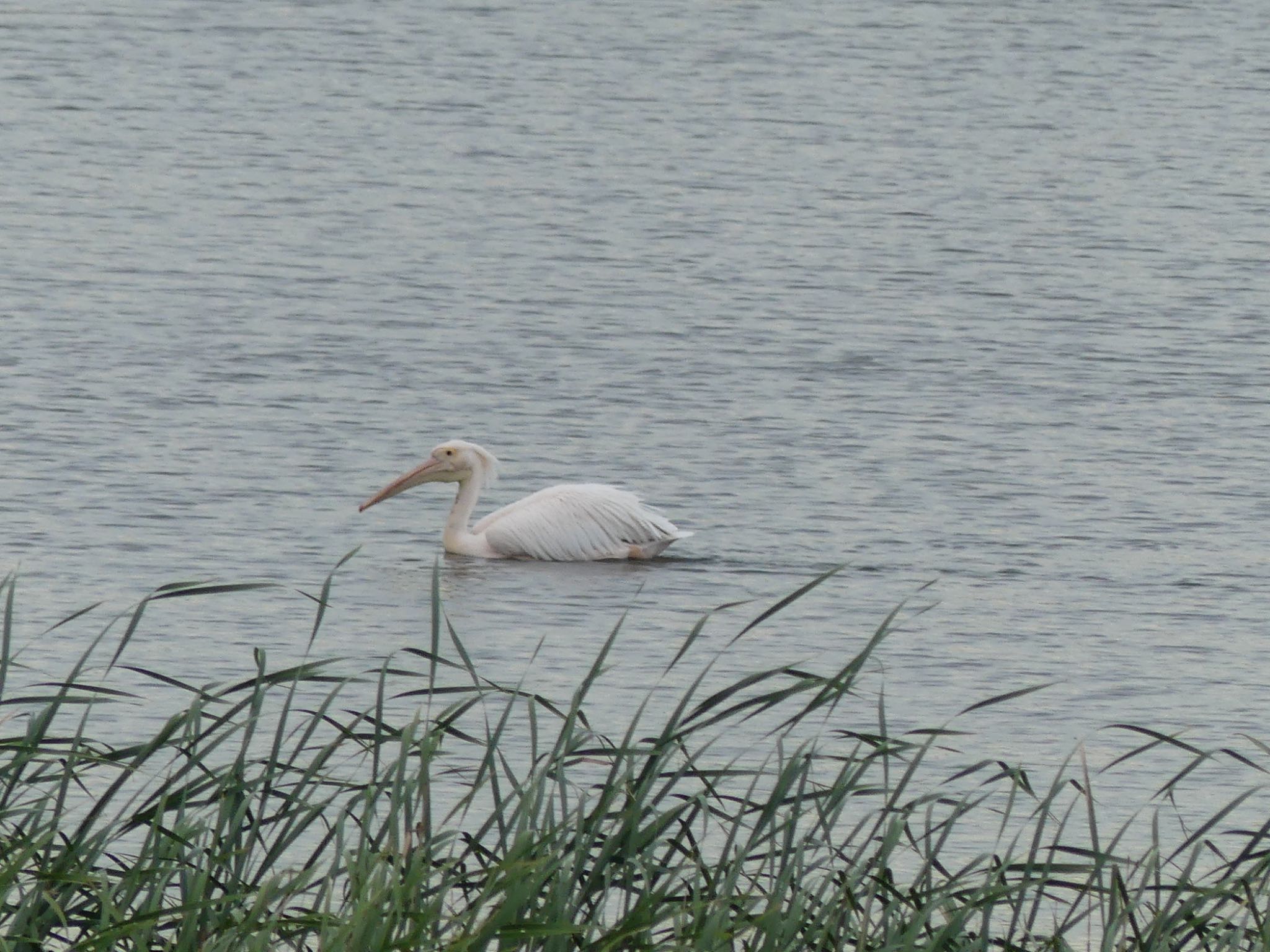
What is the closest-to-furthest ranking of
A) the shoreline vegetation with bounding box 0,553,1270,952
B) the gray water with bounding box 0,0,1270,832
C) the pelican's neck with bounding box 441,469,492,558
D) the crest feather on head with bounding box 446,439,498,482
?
1. the shoreline vegetation with bounding box 0,553,1270,952
2. the gray water with bounding box 0,0,1270,832
3. the pelican's neck with bounding box 441,469,492,558
4. the crest feather on head with bounding box 446,439,498,482

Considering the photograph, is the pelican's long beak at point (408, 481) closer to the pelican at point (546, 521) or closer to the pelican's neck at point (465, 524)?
the pelican at point (546, 521)

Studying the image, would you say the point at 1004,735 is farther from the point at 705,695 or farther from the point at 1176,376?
the point at 1176,376

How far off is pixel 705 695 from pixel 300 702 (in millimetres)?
1434

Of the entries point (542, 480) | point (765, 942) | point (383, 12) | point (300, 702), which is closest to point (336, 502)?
point (542, 480)

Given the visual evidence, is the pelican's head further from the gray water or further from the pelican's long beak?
the gray water

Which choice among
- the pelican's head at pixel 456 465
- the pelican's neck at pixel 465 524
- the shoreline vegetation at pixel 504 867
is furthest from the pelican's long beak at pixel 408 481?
the shoreline vegetation at pixel 504 867

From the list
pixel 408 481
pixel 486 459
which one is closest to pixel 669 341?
pixel 486 459

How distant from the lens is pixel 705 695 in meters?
9.73

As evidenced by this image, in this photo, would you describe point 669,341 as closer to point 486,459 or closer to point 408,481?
point 486,459

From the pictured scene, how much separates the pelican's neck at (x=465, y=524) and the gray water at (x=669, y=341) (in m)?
0.23

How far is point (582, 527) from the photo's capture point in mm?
12227

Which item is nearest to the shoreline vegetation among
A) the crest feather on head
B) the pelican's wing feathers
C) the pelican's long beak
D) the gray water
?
the gray water

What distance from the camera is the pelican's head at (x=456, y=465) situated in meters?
12.8

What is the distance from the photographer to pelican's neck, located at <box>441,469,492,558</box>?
12531 millimetres
